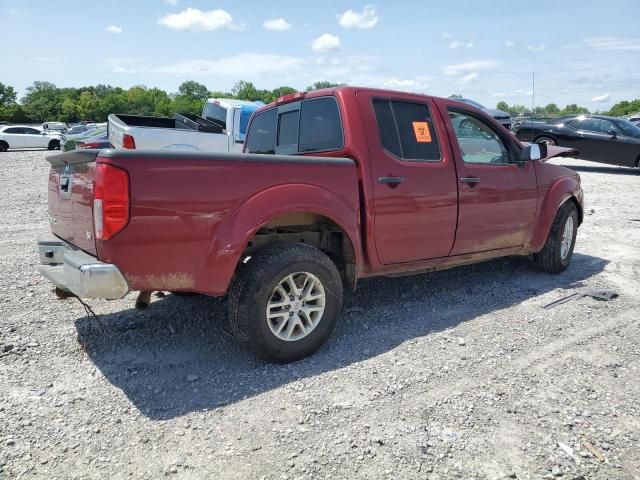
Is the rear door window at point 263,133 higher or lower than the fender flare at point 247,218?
higher

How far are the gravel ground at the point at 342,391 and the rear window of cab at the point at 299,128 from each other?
4.86 ft

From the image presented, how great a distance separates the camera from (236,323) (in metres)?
3.38

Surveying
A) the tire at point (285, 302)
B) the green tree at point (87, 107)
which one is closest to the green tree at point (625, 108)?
the tire at point (285, 302)

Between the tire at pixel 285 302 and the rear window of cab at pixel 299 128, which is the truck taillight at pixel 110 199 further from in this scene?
the rear window of cab at pixel 299 128

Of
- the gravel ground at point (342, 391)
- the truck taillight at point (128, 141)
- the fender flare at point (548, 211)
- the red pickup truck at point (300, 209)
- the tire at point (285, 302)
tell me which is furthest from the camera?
the truck taillight at point (128, 141)

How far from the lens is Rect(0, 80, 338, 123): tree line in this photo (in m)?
96.4

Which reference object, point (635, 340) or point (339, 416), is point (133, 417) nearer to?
point (339, 416)

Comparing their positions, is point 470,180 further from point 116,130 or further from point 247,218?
point 116,130

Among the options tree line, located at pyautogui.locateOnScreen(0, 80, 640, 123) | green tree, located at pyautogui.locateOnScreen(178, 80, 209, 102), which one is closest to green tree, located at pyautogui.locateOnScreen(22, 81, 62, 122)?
tree line, located at pyautogui.locateOnScreen(0, 80, 640, 123)

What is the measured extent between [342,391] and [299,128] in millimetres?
2325

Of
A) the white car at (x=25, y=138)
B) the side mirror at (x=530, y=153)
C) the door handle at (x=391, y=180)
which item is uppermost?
the white car at (x=25, y=138)

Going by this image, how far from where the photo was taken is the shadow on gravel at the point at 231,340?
3240mm

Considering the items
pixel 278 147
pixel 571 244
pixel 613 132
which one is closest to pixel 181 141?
pixel 278 147

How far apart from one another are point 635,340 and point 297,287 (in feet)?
8.58
